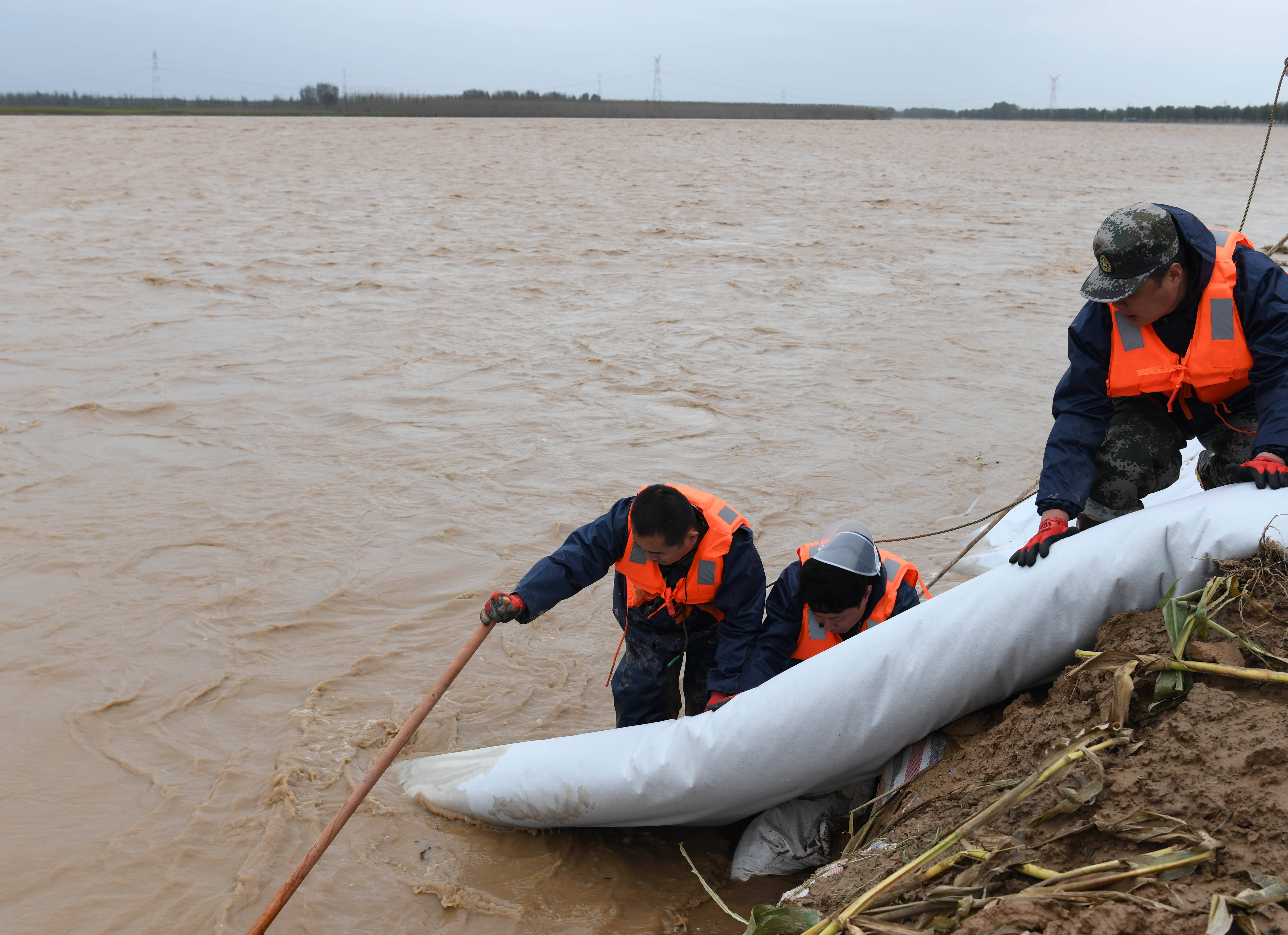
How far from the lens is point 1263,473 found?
2398mm

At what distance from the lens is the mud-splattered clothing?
10.1 ft

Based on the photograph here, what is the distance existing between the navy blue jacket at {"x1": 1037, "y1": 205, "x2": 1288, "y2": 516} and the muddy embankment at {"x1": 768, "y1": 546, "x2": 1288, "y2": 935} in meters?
0.44

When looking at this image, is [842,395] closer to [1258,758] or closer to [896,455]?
[896,455]

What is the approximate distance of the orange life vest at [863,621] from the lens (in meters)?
2.96

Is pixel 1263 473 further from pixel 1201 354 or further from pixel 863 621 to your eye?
pixel 863 621

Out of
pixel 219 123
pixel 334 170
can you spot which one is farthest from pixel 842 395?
pixel 219 123

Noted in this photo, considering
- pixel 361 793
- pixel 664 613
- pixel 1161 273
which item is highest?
pixel 1161 273

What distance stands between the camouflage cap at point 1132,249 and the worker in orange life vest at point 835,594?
891mm

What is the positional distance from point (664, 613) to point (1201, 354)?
5.55 ft

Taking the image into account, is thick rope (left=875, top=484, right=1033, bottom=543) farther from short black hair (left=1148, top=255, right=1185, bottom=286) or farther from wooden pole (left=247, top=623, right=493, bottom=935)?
wooden pole (left=247, top=623, right=493, bottom=935)

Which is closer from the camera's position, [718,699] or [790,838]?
[790,838]

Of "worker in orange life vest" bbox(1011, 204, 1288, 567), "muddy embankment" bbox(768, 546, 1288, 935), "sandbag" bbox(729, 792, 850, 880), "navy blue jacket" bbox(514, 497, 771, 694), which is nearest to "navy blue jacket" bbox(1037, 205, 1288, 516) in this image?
"worker in orange life vest" bbox(1011, 204, 1288, 567)

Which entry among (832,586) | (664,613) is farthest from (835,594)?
(664,613)

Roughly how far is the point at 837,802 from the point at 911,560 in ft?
7.33
